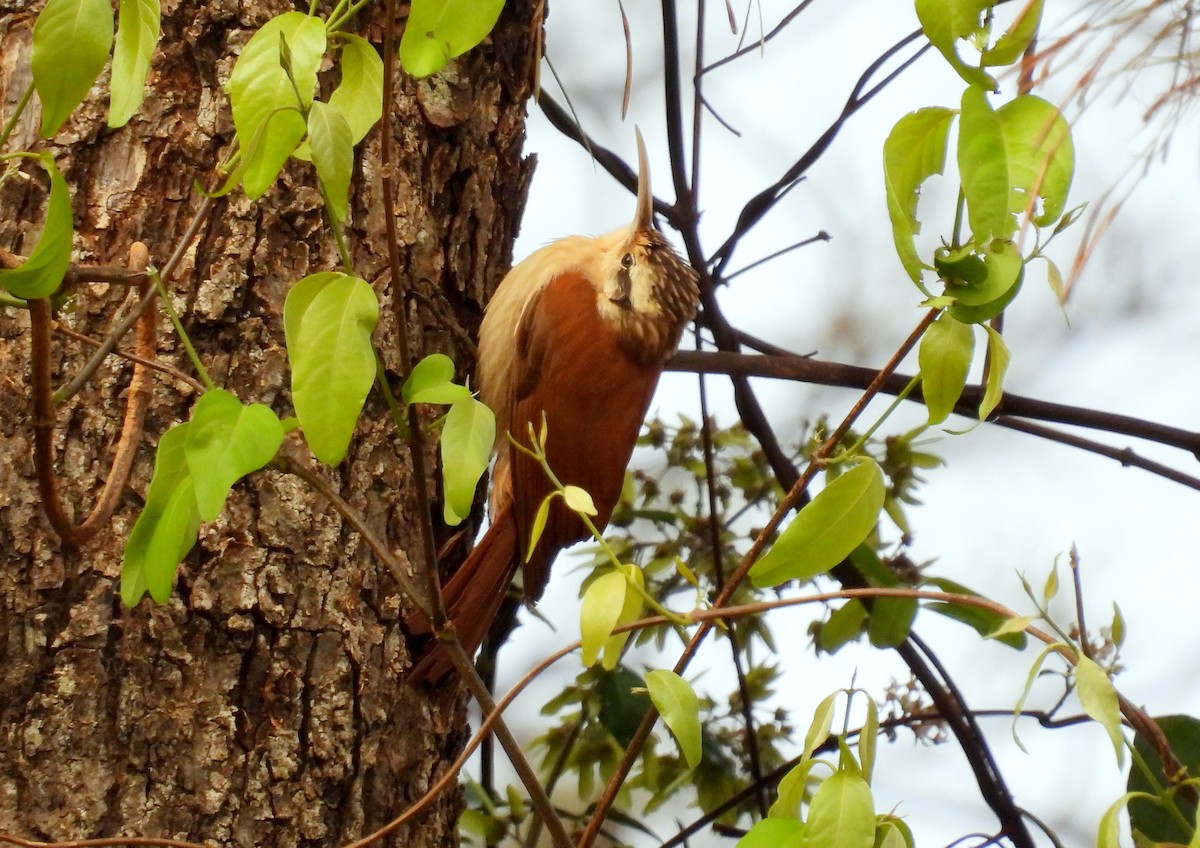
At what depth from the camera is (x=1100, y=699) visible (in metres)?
1.01

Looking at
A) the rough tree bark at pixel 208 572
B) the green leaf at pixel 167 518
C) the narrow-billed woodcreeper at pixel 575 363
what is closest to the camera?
the green leaf at pixel 167 518

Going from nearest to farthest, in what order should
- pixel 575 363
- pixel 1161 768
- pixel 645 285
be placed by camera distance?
1. pixel 1161 768
2. pixel 575 363
3. pixel 645 285

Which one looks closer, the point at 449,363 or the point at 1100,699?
the point at 1100,699

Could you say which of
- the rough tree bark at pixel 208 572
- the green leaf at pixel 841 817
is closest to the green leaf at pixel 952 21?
the green leaf at pixel 841 817

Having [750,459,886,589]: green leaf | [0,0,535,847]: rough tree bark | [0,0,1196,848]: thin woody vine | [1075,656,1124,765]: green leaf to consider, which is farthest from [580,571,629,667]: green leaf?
[0,0,535,847]: rough tree bark

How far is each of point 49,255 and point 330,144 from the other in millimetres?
287

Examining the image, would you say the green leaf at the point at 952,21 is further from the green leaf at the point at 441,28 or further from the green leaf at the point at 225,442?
the green leaf at the point at 225,442

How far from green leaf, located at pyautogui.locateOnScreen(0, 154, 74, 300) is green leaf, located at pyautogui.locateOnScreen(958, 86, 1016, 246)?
777mm

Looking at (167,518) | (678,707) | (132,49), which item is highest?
(132,49)

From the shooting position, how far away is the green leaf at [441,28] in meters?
1.02

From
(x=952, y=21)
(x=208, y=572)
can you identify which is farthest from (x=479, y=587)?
(x=952, y=21)

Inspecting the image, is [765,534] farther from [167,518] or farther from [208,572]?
[208,572]

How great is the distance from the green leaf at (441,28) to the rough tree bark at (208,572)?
3.26 feet

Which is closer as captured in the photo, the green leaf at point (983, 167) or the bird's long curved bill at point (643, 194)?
the green leaf at point (983, 167)
